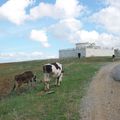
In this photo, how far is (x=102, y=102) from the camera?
779 inches

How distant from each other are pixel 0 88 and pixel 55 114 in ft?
57.5

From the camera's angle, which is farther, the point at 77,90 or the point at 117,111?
the point at 77,90

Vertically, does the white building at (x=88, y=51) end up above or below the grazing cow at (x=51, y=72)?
above

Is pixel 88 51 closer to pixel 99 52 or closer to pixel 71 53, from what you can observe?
pixel 99 52

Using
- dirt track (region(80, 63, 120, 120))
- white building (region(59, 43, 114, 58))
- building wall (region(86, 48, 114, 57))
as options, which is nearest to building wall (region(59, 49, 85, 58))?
white building (region(59, 43, 114, 58))

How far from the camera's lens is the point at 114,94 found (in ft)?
73.6

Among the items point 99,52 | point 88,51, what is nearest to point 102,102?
point 88,51

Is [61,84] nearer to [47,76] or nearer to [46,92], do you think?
[47,76]

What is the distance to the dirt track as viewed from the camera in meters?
16.6

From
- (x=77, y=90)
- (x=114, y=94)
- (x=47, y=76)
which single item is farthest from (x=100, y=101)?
(x=47, y=76)

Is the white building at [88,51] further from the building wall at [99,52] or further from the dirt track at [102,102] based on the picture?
the dirt track at [102,102]

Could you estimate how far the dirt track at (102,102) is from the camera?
16.6 metres

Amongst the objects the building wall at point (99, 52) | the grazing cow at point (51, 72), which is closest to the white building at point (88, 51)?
the building wall at point (99, 52)

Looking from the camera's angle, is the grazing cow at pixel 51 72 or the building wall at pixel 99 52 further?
the building wall at pixel 99 52
